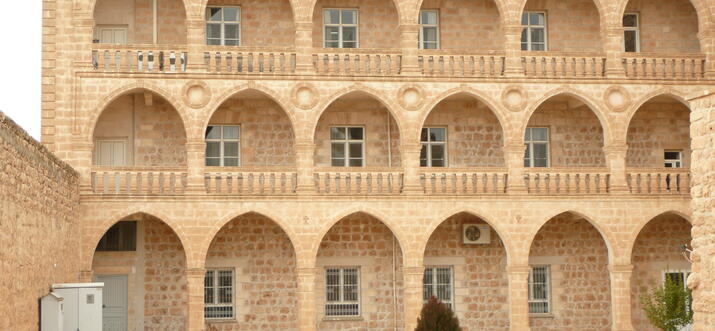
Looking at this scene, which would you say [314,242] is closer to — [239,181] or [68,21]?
[239,181]

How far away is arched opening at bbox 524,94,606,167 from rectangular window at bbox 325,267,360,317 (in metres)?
5.36

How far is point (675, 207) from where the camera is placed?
24438 millimetres

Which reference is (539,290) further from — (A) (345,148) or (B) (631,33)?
(B) (631,33)

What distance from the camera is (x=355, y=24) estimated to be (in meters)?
25.2

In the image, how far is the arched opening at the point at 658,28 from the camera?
85.8 feet

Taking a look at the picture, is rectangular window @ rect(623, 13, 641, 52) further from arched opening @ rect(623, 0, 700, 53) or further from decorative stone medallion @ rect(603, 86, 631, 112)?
decorative stone medallion @ rect(603, 86, 631, 112)

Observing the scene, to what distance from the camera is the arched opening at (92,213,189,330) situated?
2392 cm

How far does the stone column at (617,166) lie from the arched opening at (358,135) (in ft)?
16.7

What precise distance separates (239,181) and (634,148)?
33.3ft

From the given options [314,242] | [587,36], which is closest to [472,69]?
[587,36]

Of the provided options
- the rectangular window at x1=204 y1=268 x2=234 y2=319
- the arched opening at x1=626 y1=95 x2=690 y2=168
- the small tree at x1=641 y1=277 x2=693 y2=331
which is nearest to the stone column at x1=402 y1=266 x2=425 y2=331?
the rectangular window at x1=204 y1=268 x2=234 y2=319

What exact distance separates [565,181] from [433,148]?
3359mm

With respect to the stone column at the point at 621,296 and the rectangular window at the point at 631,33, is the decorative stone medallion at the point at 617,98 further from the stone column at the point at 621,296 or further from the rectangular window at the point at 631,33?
the stone column at the point at 621,296

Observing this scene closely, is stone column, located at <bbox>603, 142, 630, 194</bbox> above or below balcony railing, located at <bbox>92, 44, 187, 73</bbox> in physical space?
below
